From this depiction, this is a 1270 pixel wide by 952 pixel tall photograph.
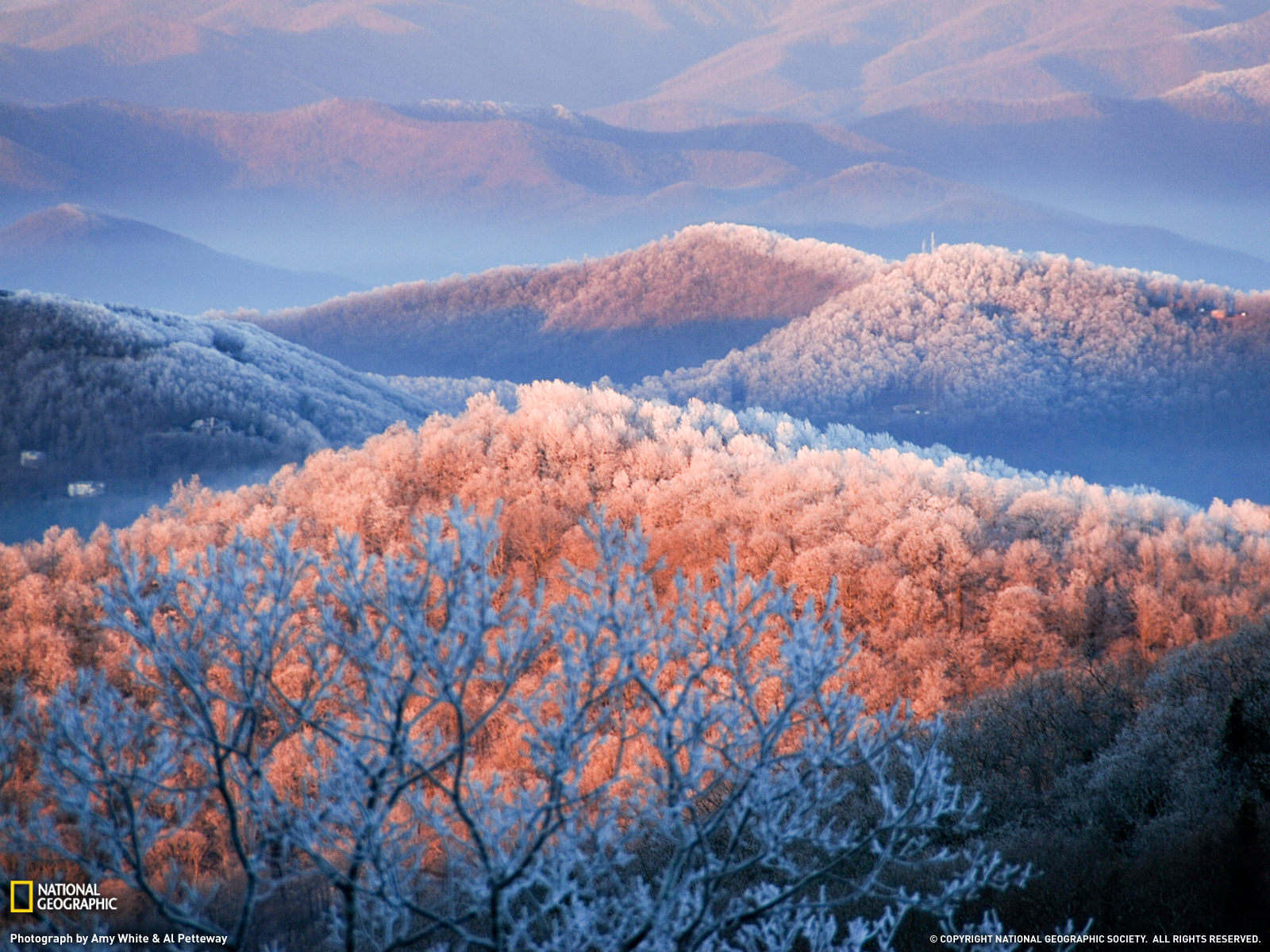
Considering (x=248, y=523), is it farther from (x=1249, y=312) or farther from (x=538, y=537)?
(x=1249, y=312)

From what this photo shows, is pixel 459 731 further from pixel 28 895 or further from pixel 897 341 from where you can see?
pixel 897 341

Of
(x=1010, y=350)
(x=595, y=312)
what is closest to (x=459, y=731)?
(x=1010, y=350)

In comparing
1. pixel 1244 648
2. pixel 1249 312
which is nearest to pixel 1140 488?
pixel 1244 648

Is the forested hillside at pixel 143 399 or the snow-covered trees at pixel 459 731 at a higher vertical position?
the forested hillside at pixel 143 399

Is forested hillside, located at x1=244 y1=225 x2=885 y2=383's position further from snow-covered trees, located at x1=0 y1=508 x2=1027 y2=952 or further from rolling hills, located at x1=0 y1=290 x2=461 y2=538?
snow-covered trees, located at x1=0 y1=508 x2=1027 y2=952

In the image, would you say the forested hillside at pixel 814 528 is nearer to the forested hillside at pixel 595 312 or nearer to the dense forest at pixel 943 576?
the dense forest at pixel 943 576

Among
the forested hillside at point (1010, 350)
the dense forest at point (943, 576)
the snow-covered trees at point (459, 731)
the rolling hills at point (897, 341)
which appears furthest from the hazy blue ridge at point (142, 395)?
the snow-covered trees at point (459, 731)

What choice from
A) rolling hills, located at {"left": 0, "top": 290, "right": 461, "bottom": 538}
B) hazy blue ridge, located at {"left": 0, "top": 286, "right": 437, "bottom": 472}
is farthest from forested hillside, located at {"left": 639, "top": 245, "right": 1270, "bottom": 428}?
rolling hills, located at {"left": 0, "top": 290, "right": 461, "bottom": 538}
